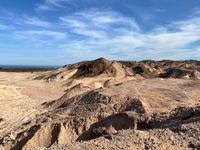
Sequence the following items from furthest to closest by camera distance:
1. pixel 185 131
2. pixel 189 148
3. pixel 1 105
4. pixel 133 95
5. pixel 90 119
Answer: pixel 1 105
pixel 133 95
pixel 90 119
pixel 185 131
pixel 189 148

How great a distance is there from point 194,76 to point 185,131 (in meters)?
31.9

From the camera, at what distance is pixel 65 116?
57.3 feet

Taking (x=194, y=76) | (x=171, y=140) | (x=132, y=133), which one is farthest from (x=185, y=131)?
(x=194, y=76)

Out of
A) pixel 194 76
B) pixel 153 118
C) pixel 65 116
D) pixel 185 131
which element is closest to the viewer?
pixel 185 131

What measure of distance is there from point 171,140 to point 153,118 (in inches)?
173

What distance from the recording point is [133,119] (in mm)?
14898

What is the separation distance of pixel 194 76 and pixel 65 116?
88.7 feet

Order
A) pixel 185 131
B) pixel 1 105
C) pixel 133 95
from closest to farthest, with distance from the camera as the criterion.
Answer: pixel 185 131 < pixel 133 95 < pixel 1 105

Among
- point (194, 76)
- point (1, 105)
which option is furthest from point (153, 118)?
point (194, 76)

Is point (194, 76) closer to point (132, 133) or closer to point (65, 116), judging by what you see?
point (65, 116)

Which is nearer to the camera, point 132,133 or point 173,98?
point 132,133

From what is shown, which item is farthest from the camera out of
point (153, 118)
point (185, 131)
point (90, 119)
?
point (90, 119)

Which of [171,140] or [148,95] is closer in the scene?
[171,140]

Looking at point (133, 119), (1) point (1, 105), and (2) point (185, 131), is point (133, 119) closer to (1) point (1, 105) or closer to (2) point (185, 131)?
(2) point (185, 131)
